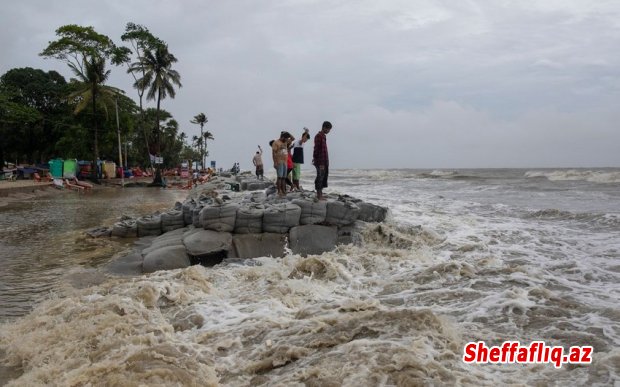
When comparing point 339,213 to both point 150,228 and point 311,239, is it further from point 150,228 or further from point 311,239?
point 150,228

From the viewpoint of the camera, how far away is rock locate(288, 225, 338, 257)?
769 centimetres

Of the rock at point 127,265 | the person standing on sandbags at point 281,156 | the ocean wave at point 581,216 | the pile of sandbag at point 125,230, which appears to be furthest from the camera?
the ocean wave at point 581,216

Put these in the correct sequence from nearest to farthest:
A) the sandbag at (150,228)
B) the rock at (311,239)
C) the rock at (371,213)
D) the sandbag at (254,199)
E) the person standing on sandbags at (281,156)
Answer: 1. the rock at (311,239)
2. the rock at (371,213)
3. the sandbag at (150,228)
4. the sandbag at (254,199)
5. the person standing on sandbags at (281,156)

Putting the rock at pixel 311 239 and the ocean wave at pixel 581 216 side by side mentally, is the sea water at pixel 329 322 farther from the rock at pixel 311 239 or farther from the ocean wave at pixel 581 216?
the ocean wave at pixel 581 216

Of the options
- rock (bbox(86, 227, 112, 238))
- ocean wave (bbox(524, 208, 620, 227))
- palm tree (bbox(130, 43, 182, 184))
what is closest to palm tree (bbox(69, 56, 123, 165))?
palm tree (bbox(130, 43, 182, 184))

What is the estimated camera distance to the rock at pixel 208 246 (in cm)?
713

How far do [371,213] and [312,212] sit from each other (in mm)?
1559

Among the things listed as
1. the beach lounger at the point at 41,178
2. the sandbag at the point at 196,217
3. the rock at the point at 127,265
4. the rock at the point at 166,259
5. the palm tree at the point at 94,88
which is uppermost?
the palm tree at the point at 94,88

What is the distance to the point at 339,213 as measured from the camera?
8383 mm

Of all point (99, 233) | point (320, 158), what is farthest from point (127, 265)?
point (320, 158)

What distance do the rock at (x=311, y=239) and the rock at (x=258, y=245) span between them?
0.21 metres

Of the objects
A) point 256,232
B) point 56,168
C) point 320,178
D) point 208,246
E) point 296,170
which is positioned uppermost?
point 56,168

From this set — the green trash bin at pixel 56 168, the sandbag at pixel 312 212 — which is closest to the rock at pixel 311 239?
the sandbag at pixel 312 212

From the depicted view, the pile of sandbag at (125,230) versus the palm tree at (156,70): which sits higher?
the palm tree at (156,70)
